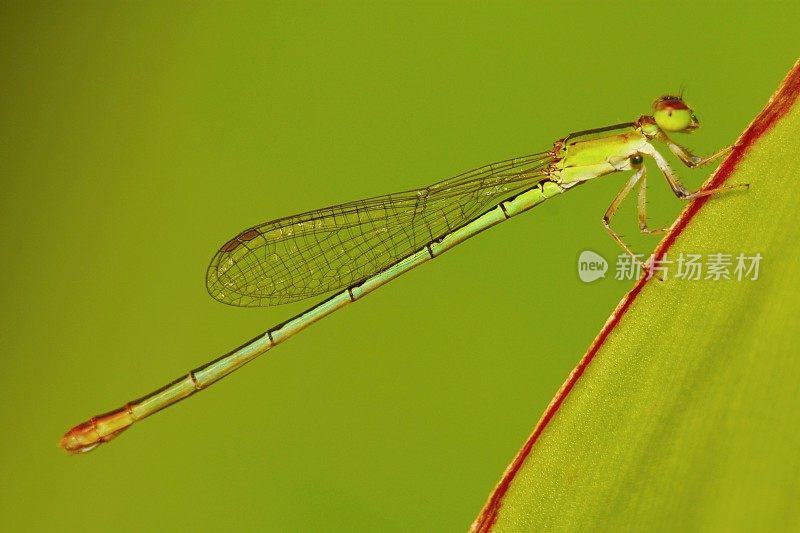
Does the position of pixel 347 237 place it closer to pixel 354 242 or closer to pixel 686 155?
pixel 354 242

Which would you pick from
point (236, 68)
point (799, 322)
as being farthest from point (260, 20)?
point (799, 322)

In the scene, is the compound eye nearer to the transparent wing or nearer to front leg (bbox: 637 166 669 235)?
front leg (bbox: 637 166 669 235)

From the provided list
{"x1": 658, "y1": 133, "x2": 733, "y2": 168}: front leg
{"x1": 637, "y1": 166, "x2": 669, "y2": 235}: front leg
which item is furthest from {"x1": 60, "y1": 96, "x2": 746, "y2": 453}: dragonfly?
{"x1": 658, "y1": 133, "x2": 733, "y2": 168}: front leg

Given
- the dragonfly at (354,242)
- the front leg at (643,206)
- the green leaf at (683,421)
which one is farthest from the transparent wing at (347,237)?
the green leaf at (683,421)

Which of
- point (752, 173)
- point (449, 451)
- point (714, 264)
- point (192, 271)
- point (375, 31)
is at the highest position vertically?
point (375, 31)

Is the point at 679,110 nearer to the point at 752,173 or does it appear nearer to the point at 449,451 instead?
the point at 752,173

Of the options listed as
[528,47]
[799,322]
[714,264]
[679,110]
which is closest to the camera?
[799,322]

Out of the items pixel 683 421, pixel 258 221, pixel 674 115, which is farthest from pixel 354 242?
pixel 683 421
